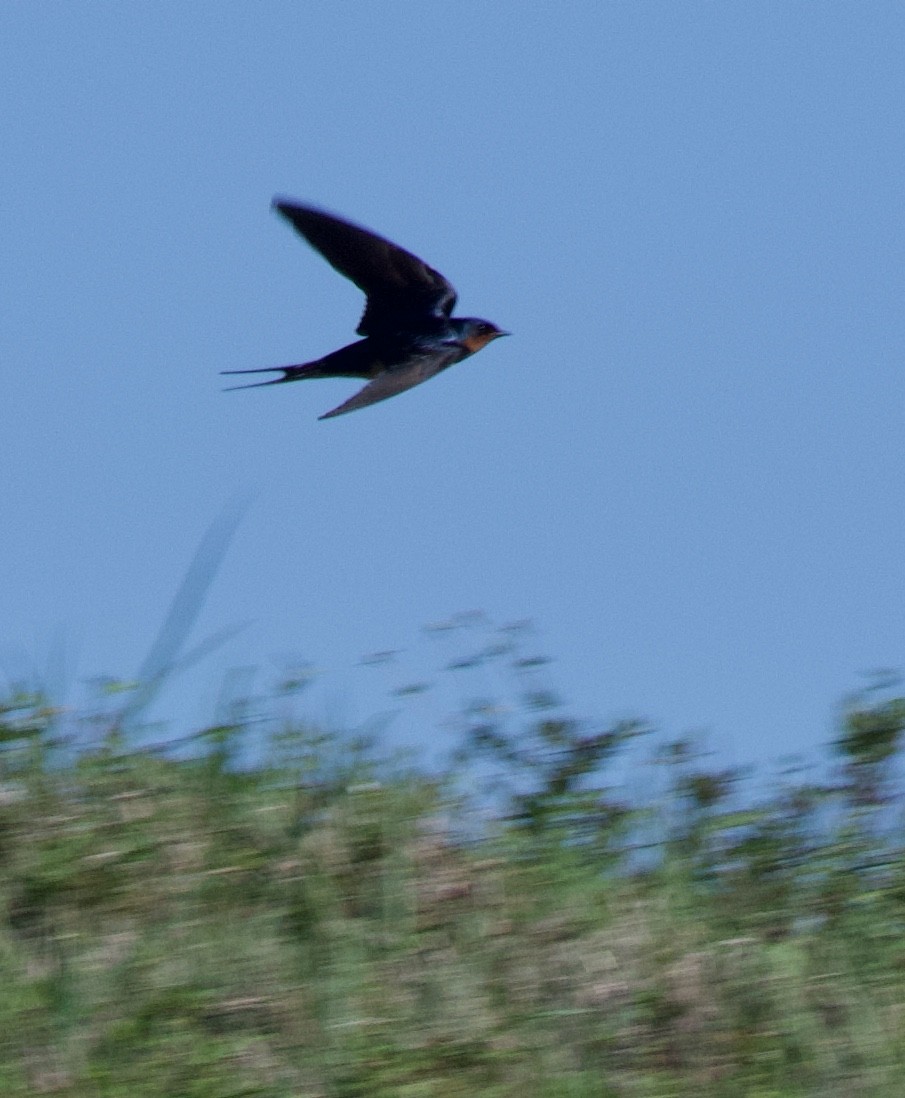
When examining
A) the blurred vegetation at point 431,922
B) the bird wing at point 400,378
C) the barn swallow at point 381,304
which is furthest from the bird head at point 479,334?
the blurred vegetation at point 431,922

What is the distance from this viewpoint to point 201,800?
3.73 meters

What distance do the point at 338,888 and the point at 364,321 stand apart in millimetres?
3059

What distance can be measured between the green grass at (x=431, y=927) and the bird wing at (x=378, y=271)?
2431mm

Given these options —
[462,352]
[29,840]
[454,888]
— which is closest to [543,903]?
[454,888]

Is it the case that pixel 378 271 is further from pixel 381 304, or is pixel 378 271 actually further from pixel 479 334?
pixel 479 334

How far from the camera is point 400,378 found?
5457 mm

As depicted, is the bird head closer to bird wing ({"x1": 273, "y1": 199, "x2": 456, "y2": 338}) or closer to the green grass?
bird wing ({"x1": 273, "y1": 199, "x2": 456, "y2": 338})

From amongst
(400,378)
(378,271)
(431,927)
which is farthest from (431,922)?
(378,271)

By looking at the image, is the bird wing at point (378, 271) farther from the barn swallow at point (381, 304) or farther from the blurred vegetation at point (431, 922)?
the blurred vegetation at point (431, 922)

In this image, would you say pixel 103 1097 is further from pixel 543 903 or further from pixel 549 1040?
pixel 543 903

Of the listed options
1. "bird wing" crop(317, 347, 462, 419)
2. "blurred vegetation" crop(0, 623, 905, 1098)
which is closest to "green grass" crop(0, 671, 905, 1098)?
"blurred vegetation" crop(0, 623, 905, 1098)

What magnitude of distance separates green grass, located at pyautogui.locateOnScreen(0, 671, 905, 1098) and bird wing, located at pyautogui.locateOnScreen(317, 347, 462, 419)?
1.29 meters

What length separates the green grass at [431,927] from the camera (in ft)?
10.2

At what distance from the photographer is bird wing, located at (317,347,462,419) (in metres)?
5.07
